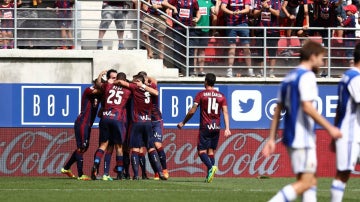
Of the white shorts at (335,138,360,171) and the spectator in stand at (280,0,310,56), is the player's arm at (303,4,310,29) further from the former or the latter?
the white shorts at (335,138,360,171)

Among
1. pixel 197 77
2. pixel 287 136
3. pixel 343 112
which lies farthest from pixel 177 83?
pixel 287 136

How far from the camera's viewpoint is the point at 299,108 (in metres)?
11.9

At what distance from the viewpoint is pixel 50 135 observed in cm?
2481

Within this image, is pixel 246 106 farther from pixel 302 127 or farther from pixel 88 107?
pixel 302 127

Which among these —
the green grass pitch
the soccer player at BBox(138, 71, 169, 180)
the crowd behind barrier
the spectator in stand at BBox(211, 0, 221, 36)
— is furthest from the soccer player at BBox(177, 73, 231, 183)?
the spectator in stand at BBox(211, 0, 221, 36)

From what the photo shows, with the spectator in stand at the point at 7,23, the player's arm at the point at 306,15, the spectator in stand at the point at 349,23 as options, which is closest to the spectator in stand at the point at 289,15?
the player's arm at the point at 306,15

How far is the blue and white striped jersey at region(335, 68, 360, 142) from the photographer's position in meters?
13.5

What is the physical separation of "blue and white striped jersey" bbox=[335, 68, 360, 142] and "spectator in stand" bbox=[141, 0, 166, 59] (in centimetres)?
1281

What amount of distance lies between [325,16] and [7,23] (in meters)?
7.59

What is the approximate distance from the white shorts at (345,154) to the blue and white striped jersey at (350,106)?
7 cm

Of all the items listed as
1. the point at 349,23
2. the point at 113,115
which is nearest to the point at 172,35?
the point at 349,23

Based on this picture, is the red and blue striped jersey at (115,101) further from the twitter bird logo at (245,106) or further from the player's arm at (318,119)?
the player's arm at (318,119)

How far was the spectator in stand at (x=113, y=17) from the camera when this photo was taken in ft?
85.6

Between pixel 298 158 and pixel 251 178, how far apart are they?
12.4 metres
